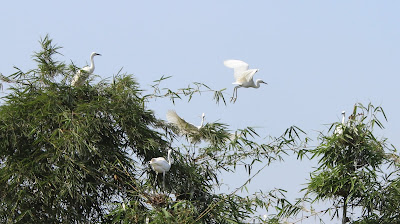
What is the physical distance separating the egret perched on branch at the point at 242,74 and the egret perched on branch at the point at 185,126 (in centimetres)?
40

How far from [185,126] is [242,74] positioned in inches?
25.4

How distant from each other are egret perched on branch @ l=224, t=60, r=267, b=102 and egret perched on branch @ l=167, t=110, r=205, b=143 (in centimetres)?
40

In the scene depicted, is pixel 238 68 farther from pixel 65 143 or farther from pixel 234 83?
pixel 65 143

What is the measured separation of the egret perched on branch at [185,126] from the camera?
6.43m

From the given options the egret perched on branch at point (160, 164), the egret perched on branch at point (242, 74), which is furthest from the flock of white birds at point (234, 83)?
the egret perched on branch at point (160, 164)

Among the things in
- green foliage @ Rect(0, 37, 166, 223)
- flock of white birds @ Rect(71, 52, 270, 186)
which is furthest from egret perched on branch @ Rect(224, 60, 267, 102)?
green foliage @ Rect(0, 37, 166, 223)

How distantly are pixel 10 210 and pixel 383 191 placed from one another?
2.81 m

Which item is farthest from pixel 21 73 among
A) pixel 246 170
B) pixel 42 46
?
pixel 246 170

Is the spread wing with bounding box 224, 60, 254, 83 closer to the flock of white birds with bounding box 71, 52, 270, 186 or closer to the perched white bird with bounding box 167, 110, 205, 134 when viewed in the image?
the flock of white birds with bounding box 71, 52, 270, 186

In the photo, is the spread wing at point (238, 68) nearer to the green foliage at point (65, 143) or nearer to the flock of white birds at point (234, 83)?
the flock of white birds at point (234, 83)

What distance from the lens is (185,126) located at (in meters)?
6.48

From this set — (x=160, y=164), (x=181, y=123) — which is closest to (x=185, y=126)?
(x=181, y=123)

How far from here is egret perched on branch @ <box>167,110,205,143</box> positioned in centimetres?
643

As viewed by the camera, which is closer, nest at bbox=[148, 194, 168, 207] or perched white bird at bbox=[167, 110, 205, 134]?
nest at bbox=[148, 194, 168, 207]
